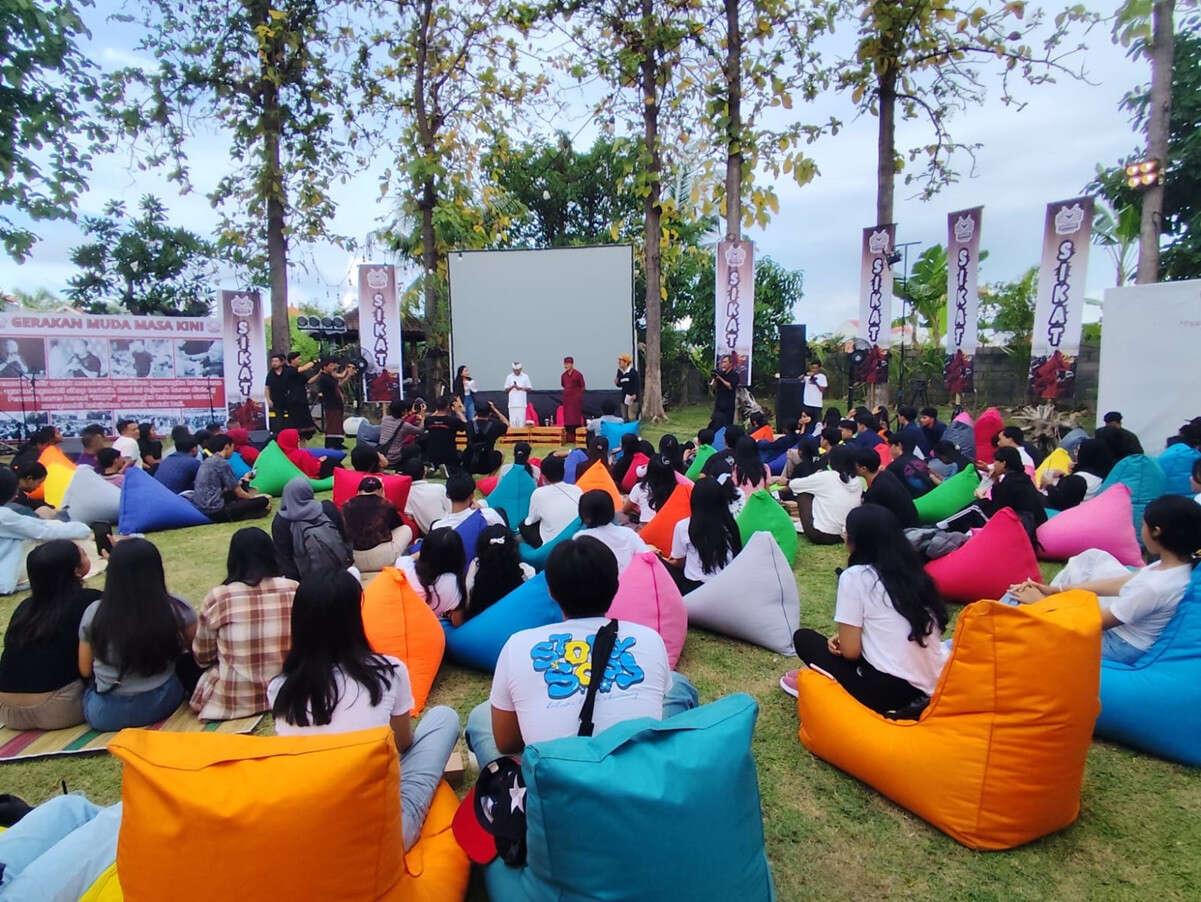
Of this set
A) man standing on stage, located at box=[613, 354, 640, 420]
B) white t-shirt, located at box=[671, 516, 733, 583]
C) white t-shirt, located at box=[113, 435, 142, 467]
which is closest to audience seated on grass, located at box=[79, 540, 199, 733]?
white t-shirt, located at box=[671, 516, 733, 583]

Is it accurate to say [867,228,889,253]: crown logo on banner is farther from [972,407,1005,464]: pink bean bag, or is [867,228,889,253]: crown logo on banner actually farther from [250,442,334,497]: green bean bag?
[250,442,334,497]: green bean bag

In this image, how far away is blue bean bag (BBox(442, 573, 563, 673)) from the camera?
3.55 meters

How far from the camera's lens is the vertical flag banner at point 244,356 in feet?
39.7

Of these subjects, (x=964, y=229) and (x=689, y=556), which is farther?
(x=964, y=229)

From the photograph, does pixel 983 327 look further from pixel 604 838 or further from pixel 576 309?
pixel 604 838

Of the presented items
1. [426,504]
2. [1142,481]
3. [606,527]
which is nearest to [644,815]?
[606,527]

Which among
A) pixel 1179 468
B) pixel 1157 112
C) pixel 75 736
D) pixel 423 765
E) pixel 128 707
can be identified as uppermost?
pixel 1157 112

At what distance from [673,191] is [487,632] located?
11.7m

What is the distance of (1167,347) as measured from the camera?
9086 millimetres

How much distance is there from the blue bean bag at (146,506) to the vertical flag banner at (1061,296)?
403 inches

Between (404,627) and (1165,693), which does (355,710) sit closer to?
(404,627)

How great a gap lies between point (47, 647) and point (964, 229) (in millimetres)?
11288

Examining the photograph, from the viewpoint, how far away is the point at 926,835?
7.88ft

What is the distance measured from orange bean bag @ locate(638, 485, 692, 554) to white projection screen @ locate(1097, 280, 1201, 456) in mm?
7099
